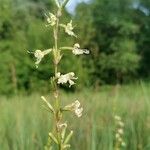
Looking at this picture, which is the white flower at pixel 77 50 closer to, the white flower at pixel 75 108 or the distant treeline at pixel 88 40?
the white flower at pixel 75 108

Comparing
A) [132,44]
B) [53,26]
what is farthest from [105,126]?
[132,44]

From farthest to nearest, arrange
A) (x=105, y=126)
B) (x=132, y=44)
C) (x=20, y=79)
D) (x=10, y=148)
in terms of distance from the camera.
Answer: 1. (x=132, y=44)
2. (x=20, y=79)
3. (x=105, y=126)
4. (x=10, y=148)

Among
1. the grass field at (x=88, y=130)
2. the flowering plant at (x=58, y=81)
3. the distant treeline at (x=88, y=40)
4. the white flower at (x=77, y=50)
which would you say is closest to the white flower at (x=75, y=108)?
the flowering plant at (x=58, y=81)

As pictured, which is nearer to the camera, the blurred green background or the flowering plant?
the flowering plant

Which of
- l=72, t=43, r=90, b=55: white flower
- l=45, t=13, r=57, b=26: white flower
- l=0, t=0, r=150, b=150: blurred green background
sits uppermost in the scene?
l=0, t=0, r=150, b=150: blurred green background

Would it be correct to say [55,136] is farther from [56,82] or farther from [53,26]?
[53,26]

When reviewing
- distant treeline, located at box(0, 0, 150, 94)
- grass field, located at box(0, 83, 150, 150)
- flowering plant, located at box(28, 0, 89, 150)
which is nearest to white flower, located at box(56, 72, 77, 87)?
flowering plant, located at box(28, 0, 89, 150)

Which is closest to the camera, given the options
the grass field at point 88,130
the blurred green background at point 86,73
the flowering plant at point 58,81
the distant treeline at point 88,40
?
the flowering plant at point 58,81

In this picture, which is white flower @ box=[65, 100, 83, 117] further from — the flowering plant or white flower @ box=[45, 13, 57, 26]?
white flower @ box=[45, 13, 57, 26]
